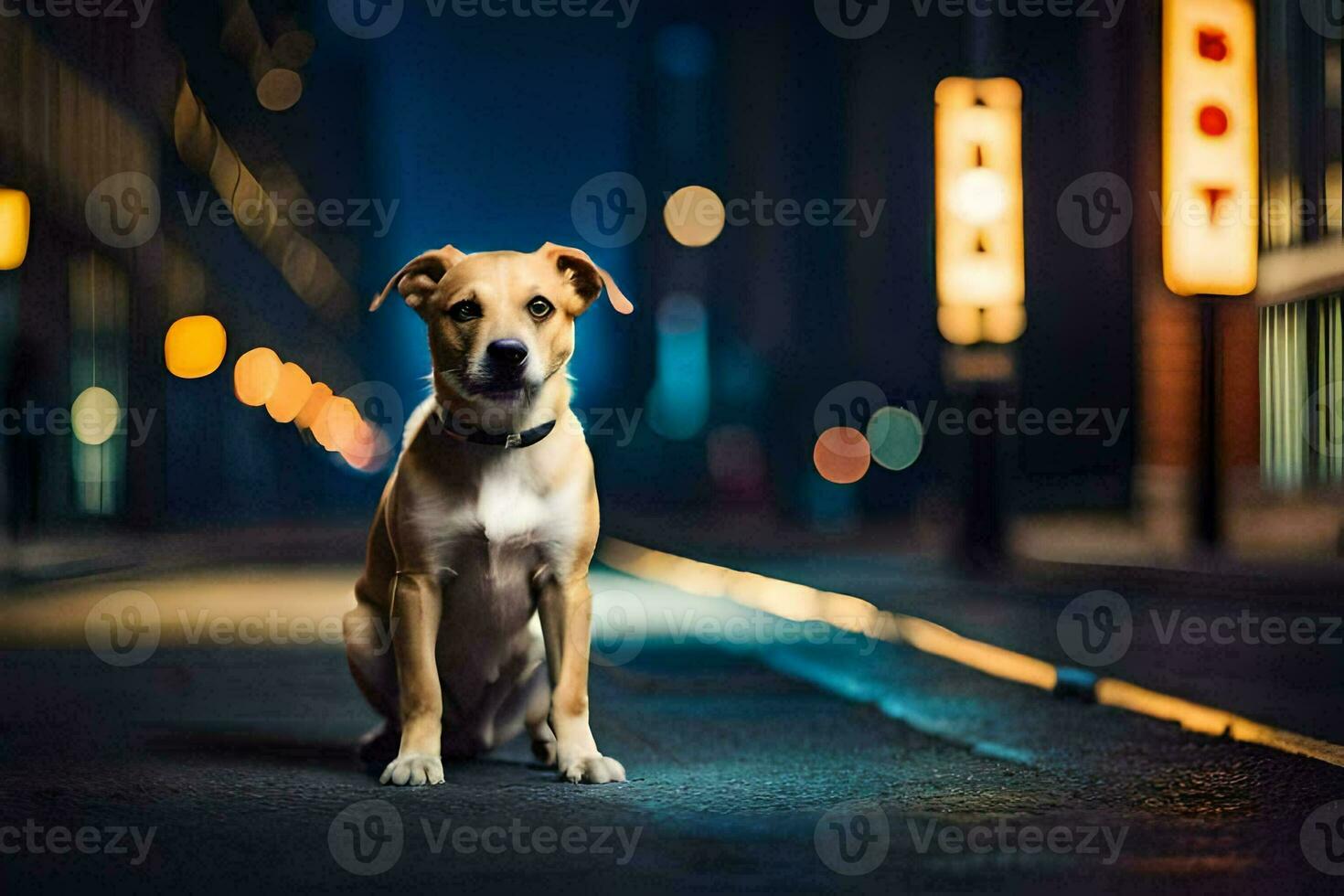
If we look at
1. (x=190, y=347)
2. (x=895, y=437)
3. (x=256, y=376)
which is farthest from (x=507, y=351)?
(x=256, y=376)

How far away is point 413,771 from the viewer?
5938 millimetres

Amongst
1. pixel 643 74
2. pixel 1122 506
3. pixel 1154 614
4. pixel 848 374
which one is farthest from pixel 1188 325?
pixel 643 74

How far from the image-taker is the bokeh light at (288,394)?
76.2 m

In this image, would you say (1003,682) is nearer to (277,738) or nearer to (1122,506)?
(277,738)

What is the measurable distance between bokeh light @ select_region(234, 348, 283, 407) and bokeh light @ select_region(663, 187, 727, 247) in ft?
81.3

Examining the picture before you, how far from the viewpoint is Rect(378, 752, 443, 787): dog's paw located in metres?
5.93

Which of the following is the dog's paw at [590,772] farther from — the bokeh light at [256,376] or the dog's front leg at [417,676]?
the bokeh light at [256,376]

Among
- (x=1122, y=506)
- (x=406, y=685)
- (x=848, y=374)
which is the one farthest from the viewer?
(x=848, y=374)

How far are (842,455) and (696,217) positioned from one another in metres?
37.6

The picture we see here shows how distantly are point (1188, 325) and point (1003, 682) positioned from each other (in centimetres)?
1749

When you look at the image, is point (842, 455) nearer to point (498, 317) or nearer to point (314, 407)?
point (498, 317)

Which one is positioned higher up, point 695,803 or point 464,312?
point 464,312

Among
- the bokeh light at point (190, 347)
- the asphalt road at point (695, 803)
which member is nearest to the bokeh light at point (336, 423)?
A: the bokeh light at point (190, 347)

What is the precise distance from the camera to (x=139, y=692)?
9227 millimetres
